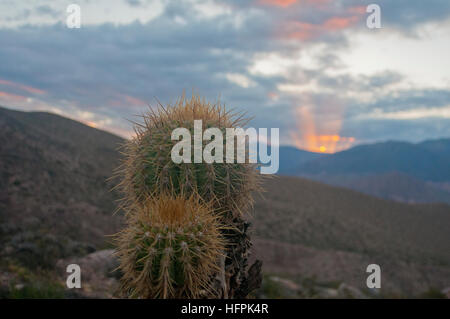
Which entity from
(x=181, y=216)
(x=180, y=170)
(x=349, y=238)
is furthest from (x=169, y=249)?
(x=349, y=238)

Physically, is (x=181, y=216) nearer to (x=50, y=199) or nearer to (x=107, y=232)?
(x=107, y=232)

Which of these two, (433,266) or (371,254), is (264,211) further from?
(433,266)

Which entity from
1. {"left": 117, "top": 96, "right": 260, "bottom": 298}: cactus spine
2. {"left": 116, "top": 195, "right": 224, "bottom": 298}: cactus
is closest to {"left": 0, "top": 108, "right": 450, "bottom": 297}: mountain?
{"left": 117, "top": 96, "right": 260, "bottom": 298}: cactus spine

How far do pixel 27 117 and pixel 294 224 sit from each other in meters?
44.4

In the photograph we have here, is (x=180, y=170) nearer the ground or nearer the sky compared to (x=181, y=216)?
nearer the sky

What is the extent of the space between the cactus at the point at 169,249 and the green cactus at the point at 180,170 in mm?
423

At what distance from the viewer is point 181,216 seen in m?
3.17

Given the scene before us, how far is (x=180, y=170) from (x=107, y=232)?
1870 centimetres

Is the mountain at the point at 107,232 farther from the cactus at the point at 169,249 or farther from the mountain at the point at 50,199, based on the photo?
the cactus at the point at 169,249

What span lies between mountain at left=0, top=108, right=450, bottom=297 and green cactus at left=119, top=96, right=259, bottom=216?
2.14ft

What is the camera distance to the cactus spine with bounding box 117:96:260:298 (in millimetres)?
3125

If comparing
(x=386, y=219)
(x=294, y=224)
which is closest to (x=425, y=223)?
(x=386, y=219)

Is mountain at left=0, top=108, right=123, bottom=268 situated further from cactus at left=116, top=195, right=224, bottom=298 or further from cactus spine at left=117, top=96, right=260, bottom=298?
Answer: cactus at left=116, top=195, right=224, bottom=298

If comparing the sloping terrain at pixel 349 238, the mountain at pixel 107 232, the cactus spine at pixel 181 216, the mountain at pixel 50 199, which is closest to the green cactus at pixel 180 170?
the cactus spine at pixel 181 216
